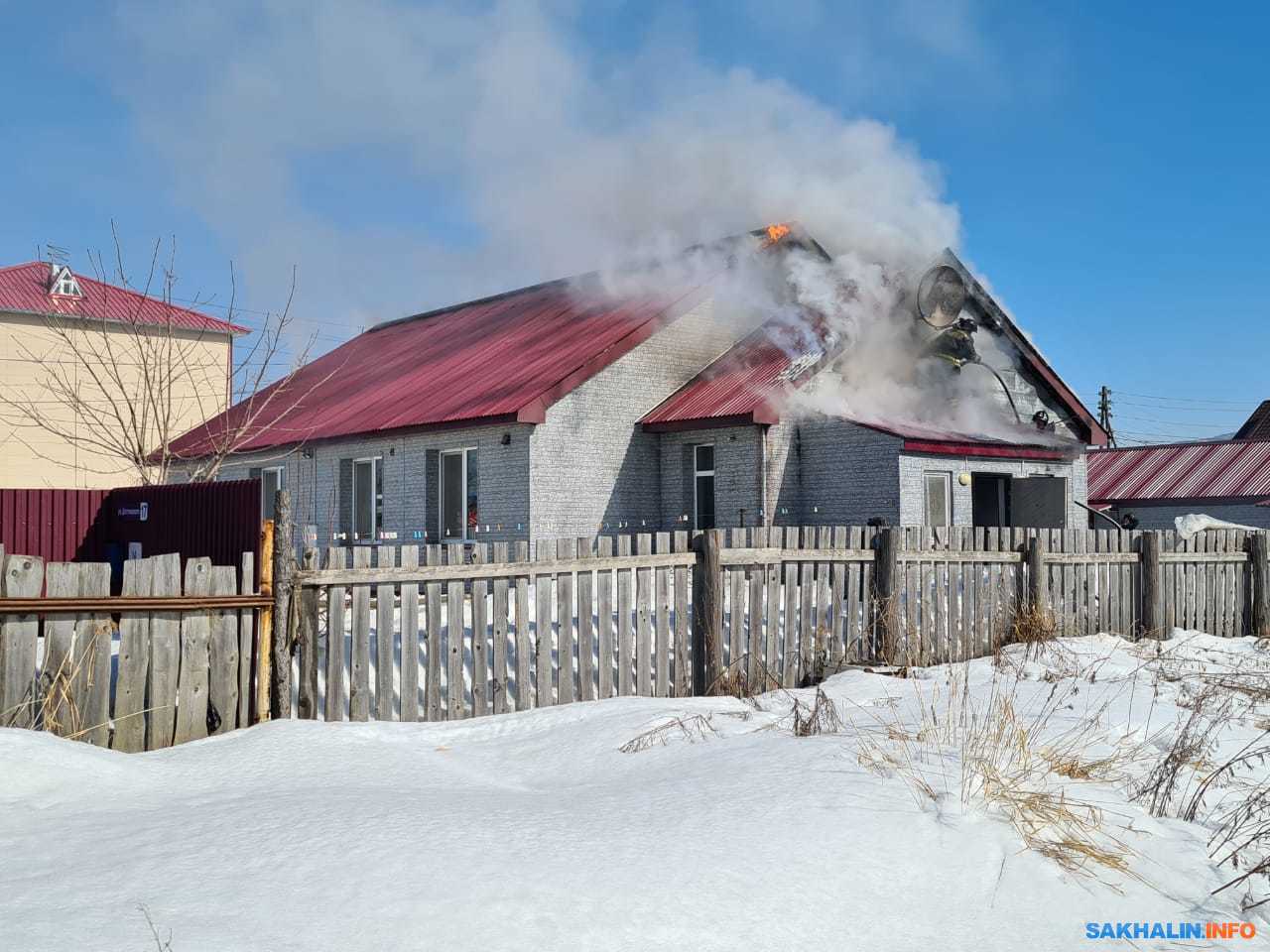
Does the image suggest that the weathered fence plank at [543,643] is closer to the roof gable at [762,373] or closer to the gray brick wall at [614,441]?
the gray brick wall at [614,441]

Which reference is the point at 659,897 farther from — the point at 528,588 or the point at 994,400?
the point at 994,400

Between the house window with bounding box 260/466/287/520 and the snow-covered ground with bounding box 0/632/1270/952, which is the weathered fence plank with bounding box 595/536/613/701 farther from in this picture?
the house window with bounding box 260/466/287/520

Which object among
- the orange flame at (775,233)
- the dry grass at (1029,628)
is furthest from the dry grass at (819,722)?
the orange flame at (775,233)

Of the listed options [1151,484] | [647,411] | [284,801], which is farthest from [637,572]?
[1151,484]

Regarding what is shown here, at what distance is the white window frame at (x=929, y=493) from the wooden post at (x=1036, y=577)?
5099mm

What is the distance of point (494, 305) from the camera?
2659cm

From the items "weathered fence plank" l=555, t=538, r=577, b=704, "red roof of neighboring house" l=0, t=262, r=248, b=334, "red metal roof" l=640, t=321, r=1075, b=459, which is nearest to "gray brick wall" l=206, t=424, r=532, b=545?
"red metal roof" l=640, t=321, r=1075, b=459

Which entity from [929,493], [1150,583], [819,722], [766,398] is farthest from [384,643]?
[929,493]

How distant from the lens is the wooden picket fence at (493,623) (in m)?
6.57

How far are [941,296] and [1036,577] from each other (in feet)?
29.5

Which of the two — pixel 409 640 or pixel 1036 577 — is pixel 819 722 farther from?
pixel 1036 577

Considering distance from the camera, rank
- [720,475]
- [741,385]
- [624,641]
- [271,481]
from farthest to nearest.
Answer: [271,481] < [741,385] < [720,475] < [624,641]

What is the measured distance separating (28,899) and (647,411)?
49.7 ft

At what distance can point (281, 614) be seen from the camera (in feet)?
23.2
